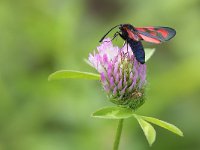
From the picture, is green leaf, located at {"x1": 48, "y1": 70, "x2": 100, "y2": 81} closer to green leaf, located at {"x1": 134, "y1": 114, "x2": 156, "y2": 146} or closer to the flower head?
the flower head

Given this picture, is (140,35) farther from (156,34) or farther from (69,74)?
(69,74)

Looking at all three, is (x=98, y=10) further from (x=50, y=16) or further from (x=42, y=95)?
(x=42, y=95)

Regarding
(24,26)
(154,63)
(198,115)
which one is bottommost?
(198,115)

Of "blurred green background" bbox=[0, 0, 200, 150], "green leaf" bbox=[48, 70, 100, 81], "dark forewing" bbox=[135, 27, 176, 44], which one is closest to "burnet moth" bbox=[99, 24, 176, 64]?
"dark forewing" bbox=[135, 27, 176, 44]

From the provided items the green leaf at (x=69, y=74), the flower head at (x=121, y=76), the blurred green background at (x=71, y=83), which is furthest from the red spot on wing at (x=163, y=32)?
the blurred green background at (x=71, y=83)

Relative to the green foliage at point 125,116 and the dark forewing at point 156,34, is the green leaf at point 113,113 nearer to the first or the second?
the green foliage at point 125,116

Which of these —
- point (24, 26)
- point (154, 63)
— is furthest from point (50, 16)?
point (154, 63)
